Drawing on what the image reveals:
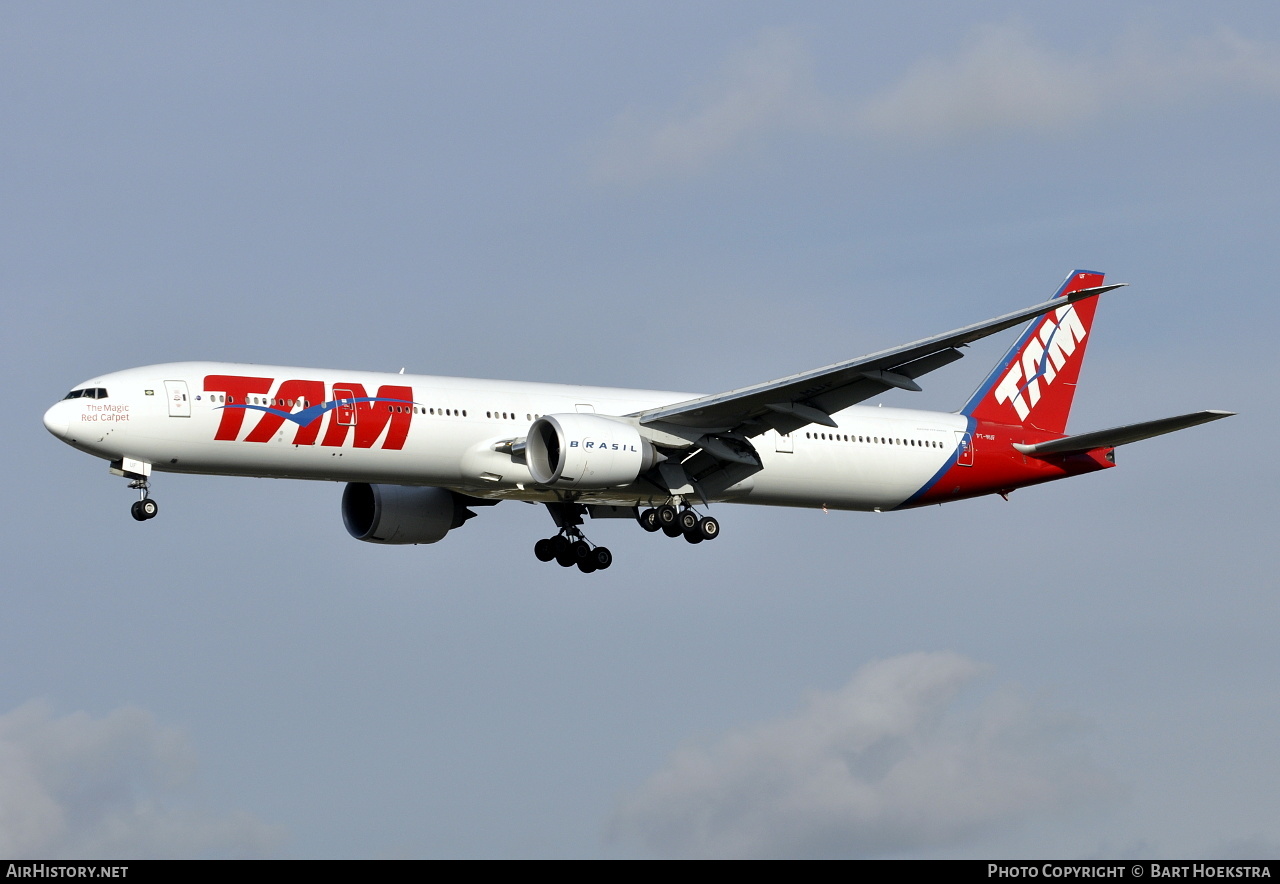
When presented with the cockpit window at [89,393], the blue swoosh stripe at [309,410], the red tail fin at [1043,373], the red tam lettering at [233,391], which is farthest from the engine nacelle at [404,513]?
the red tail fin at [1043,373]

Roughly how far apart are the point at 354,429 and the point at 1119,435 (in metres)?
18.5

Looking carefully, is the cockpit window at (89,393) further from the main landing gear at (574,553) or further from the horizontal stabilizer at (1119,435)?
the horizontal stabilizer at (1119,435)

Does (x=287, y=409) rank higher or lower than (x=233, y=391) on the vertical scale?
lower

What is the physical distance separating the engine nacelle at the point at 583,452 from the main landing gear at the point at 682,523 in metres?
2.59

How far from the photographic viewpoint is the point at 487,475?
130 feet

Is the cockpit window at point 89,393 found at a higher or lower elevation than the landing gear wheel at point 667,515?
higher

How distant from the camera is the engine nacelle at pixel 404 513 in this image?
44.8m

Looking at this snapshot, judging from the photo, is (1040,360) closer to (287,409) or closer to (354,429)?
(354,429)

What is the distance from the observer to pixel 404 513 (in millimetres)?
44844

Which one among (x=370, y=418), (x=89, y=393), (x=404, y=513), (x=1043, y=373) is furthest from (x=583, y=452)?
(x=1043, y=373)
